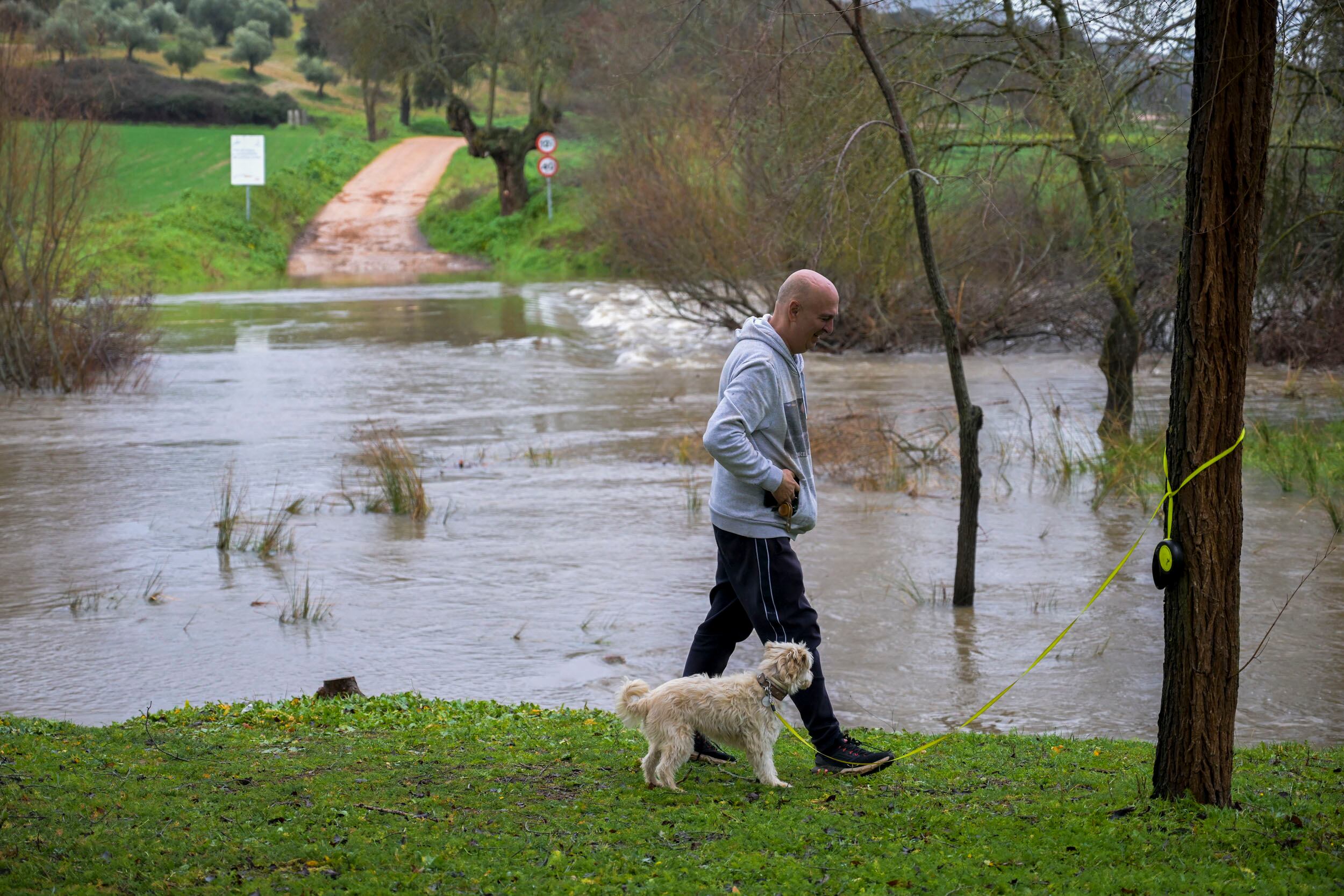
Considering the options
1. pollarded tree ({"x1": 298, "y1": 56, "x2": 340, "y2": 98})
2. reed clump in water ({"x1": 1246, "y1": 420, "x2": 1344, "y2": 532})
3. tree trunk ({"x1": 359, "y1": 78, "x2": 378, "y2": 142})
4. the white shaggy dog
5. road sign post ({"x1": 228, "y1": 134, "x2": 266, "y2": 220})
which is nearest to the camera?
the white shaggy dog

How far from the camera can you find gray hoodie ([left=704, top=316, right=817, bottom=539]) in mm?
4898

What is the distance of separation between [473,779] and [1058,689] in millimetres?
4040

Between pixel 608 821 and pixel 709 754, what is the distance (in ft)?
3.17

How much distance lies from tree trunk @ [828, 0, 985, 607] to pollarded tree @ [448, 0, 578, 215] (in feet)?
138

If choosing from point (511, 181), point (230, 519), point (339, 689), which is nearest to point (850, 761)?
point (339, 689)

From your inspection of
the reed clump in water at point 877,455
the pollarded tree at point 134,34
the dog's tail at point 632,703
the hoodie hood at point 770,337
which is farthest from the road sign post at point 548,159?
the dog's tail at point 632,703

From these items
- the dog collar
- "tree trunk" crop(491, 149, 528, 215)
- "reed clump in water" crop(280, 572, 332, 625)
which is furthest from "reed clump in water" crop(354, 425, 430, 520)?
"tree trunk" crop(491, 149, 528, 215)

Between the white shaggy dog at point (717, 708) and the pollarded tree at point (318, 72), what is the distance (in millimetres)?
87411

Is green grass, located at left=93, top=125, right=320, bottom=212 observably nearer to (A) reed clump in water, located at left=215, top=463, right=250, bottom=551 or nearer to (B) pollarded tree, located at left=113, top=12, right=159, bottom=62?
(B) pollarded tree, located at left=113, top=12, right=159, bottom=62

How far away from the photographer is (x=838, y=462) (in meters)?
14.8

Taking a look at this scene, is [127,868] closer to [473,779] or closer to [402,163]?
[473,779]

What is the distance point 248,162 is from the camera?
167 feet

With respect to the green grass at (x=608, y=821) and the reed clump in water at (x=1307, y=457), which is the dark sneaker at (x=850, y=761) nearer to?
the green grass at (x=608, y=821)

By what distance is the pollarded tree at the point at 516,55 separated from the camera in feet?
159
